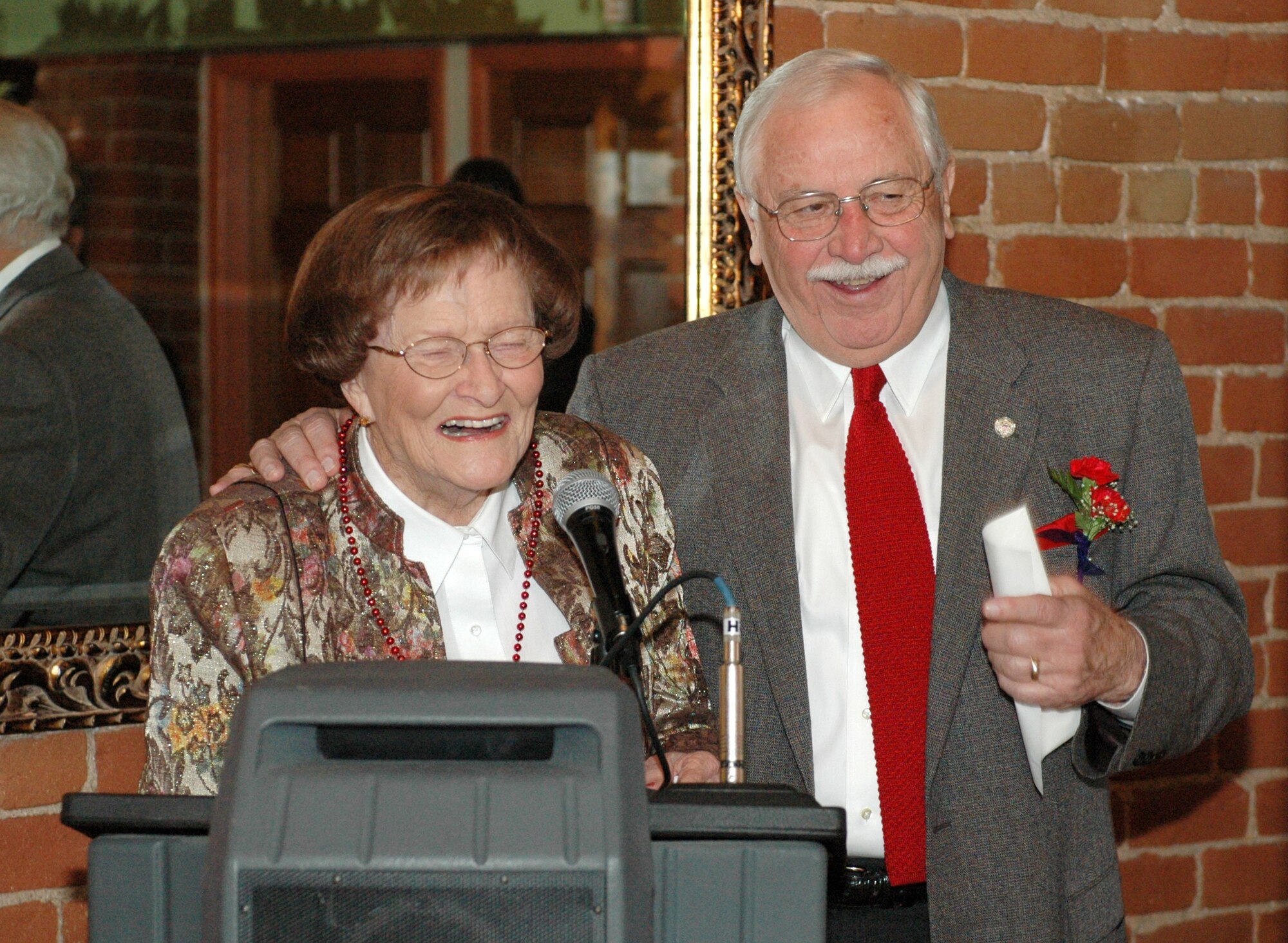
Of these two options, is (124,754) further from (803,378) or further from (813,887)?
(813,887)

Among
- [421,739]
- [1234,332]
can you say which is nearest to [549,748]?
[421,739]

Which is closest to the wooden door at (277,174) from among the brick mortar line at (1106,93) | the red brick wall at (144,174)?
the red brick wall at (144,174)

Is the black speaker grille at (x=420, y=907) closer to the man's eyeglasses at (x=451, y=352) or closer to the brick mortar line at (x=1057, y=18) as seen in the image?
the man's eyeglasses at (x=451, y=352)

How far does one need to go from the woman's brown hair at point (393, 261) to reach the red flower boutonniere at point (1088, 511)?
653 mm

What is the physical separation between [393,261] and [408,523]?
31cm

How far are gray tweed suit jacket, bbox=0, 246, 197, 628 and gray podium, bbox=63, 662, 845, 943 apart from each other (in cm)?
141

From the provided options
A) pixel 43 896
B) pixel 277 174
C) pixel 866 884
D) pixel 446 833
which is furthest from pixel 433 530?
pixel 43 896

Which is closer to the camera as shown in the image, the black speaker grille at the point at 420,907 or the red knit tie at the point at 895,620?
the black speaker grille at the point at 420,907

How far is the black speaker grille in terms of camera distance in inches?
34.0

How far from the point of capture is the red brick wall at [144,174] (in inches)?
90.0

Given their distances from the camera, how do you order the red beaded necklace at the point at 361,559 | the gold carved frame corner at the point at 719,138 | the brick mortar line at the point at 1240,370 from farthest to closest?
the brick mortar line at the point at 1240,370 < the gold carved frame corner at the point at 719,138 < the red beaded necklace at the point at 361,559

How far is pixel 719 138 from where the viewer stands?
239cm

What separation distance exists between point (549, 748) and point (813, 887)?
201 millimetres

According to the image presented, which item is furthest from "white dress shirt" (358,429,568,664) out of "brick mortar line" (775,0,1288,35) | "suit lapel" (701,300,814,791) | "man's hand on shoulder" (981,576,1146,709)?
"brick mortar line" (775,0,1288,35)
